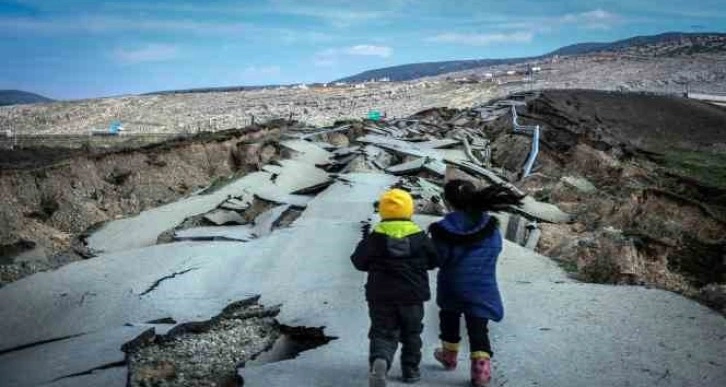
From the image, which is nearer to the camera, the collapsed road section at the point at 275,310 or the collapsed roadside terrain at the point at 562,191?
the collapsed road section at the point at 275,310

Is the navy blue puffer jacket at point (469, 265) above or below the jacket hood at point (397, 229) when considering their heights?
below

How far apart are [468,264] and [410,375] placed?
0.85 m

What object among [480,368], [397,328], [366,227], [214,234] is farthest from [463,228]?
[214,234]

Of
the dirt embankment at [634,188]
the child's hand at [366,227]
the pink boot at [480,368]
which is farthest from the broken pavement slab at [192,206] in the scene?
the pink boot at [480,368]

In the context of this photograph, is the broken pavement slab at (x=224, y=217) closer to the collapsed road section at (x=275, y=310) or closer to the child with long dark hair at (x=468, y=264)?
the collapsed road section at (x=275, y=310)

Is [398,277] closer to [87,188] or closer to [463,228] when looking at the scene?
[463,228]

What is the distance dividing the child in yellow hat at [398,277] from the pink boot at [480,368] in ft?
1.25

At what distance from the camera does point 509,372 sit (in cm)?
482

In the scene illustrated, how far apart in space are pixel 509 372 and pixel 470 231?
42.2 inches

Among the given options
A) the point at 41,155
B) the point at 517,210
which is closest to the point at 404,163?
the point at 517,210

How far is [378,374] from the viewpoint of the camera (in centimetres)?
420

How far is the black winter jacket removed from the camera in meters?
4.46

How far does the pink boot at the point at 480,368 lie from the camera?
4.45 metres

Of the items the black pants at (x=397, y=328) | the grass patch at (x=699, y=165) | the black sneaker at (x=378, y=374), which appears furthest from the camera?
the grass patch at (x=699, y=165)
